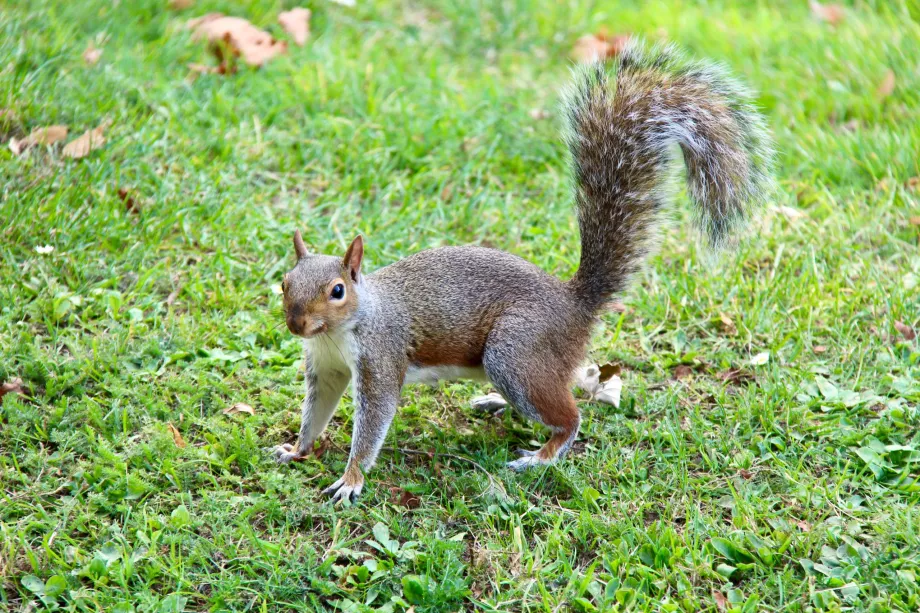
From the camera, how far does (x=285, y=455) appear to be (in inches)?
109

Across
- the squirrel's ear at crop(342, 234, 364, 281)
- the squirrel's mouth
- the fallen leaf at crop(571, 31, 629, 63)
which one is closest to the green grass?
the fallen leaf at crop(571, 31, 629, 63)

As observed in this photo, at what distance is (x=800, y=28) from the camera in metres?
5.29

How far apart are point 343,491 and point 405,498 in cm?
18

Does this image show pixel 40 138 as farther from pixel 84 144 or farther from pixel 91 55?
pixel 91 55

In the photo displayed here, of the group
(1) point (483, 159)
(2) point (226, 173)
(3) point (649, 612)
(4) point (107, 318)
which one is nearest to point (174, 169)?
(2) point (226, 173)

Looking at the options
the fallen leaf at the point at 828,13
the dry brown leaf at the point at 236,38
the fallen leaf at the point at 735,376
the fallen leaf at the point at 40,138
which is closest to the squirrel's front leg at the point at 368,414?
the fallen leaf at the point at 735,376

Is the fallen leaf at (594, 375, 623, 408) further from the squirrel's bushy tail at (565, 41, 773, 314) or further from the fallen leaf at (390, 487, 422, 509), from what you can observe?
the fallen leaf at (390, 487, 422, 509)

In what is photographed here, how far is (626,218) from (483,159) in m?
1.44

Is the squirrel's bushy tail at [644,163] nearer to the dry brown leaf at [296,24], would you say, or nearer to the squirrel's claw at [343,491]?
the squirrel's claw at [343,491]

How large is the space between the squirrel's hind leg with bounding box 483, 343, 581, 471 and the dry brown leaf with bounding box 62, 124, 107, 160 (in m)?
1.94

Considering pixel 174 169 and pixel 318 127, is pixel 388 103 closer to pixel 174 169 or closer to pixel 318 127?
pixel 318 127

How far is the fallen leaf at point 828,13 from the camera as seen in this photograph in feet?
17.9

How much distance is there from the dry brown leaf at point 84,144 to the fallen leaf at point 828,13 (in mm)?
3982

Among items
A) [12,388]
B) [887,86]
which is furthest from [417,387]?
[887,86]
